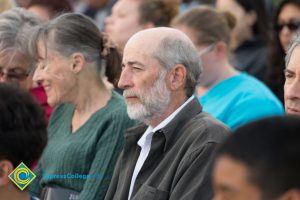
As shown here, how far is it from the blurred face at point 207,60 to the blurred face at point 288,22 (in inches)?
36.4

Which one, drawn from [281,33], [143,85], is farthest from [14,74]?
[281,33]

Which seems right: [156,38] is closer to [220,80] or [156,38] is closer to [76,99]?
[76,99]

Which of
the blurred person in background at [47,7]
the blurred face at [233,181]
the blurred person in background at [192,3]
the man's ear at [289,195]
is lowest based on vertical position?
the man's ear at [289,195]

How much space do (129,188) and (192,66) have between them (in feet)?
2.33

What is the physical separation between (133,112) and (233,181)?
2.04 meters

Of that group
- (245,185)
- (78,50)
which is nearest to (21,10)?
(78,50)

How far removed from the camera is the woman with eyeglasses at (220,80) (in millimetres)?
5691

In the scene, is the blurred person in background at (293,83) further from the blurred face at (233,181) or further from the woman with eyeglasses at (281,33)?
the woman with eyeglasses at (281,33)

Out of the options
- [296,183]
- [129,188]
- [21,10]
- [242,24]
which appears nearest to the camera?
[296,183]

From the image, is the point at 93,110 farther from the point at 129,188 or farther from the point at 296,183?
the point at 296,183

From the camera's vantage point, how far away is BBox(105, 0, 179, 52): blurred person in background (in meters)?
6.77

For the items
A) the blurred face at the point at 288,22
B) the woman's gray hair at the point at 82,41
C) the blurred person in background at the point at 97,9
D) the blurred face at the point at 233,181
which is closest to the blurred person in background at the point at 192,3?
the blurred person in background at the point at 97,9

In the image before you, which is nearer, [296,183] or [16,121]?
[296,183]

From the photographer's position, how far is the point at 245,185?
2154 millimetres
